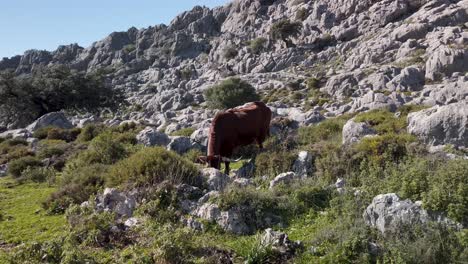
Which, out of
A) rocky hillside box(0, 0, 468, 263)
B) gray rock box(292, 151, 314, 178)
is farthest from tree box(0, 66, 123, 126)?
gray rock box(292, 151, 314, 178)

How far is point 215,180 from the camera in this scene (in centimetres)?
1134

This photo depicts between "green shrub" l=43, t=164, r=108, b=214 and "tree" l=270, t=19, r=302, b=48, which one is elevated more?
"tree" l=270, t=19, r=302, b=48

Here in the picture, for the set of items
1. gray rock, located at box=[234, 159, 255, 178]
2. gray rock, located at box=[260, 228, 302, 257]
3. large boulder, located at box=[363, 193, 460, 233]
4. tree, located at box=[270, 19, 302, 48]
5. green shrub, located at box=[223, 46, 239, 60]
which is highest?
tree, located at box=[270, 19, 302, 48]

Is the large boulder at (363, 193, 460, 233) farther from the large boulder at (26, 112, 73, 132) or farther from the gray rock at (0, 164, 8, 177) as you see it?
the large boulder at (26, 112, 73, 132)

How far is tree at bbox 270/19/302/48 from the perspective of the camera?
95.1 m

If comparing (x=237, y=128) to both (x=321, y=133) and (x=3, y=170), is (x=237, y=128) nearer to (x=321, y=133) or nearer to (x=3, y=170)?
(x=321, y=133)

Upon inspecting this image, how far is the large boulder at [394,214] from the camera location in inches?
294

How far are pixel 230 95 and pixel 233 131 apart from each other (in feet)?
134

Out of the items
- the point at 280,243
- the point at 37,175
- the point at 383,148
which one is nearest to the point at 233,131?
the point at 383,148

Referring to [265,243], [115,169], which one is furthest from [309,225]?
[115,169]

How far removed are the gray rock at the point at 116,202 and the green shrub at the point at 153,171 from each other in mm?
508

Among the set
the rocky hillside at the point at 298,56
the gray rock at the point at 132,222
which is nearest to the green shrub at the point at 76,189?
the gray rock at the point at 132,222

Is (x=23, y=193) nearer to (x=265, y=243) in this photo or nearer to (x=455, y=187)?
(x=265, y=243)

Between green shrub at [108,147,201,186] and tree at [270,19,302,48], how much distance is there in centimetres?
8684
